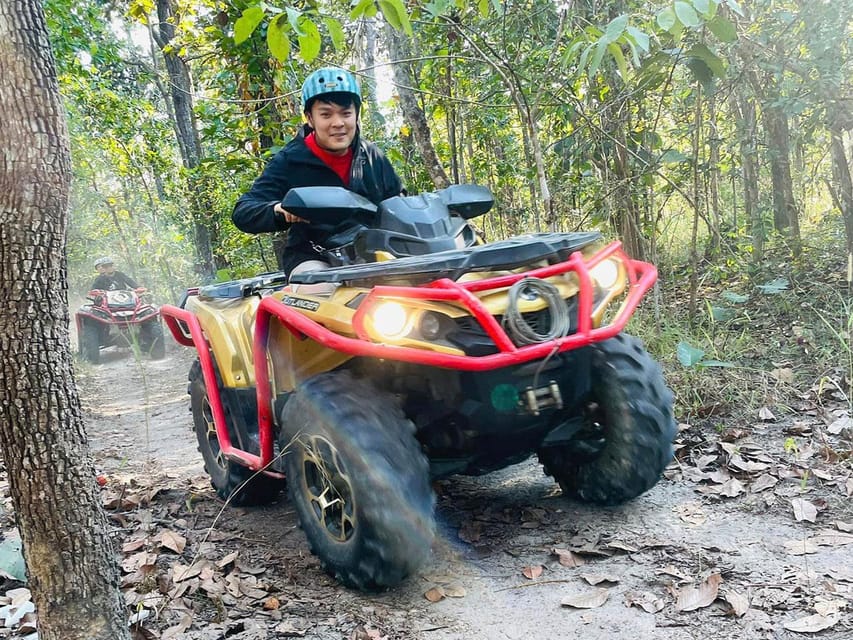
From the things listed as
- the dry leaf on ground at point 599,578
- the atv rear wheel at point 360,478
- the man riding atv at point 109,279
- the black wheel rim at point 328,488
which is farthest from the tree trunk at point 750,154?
the man riding atv at point 109,279

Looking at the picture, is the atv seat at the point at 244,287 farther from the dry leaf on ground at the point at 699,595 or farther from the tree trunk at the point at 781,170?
the tree trunk at the point at 781,170

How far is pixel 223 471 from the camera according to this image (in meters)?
3.72

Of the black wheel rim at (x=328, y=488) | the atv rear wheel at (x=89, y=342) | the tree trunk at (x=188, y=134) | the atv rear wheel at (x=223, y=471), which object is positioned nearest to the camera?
the black wheel rim at (x=328, y=488)

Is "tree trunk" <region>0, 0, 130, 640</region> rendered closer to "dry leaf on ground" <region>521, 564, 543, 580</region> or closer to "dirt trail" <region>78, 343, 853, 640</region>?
"dirt trail" <region>78, 343, 853, 640</region>

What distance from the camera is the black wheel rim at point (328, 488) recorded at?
2.48m

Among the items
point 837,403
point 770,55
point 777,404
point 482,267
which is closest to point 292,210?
point 482,267

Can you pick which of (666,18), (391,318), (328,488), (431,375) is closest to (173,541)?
(328,488)

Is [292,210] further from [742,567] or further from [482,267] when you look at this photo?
[742,567]

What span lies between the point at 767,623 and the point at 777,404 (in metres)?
2.11

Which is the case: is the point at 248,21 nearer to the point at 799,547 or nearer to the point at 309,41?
the point at 309,41

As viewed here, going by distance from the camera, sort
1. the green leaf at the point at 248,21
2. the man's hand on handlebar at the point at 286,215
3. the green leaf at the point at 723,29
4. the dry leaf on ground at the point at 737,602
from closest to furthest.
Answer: the dry leaf on ground at the point at 737,602 < the green leaf at the point at 248,21 < the man's hand on handlebar at the point at 286,215 < the green leaf at the point at 723,29

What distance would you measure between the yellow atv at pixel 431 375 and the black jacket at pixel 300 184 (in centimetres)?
33

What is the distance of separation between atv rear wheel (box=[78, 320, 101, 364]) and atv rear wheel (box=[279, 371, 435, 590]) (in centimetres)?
982

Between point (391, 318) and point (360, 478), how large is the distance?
1.73ft
